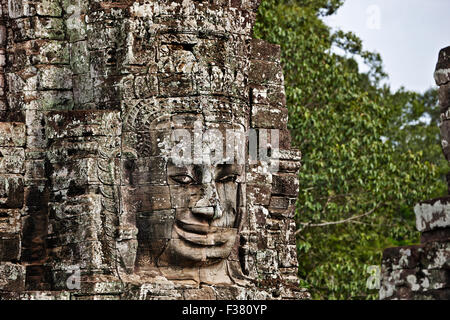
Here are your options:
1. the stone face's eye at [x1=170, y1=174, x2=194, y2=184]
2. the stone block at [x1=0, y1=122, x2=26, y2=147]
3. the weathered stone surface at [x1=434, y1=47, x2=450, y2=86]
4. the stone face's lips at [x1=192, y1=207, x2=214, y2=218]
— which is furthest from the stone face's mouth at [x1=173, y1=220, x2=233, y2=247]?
the weathered stone surface at [x1=434, y1=47, x2=450, y2=86]

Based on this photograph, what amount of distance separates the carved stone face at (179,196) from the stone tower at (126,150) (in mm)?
13

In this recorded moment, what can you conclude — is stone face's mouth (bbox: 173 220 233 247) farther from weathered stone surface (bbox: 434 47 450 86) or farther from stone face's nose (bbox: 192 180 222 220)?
weathered stone surface (bbox: 434 47 450 86)

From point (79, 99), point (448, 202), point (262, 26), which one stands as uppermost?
point (262, 26)

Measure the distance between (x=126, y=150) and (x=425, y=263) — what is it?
374 centimetres

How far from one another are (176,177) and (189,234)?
2.03 feet

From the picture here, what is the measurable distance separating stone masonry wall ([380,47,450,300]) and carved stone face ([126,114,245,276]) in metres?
2.53

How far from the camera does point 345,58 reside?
30953 millimetres

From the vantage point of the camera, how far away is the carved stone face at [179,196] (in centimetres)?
1458

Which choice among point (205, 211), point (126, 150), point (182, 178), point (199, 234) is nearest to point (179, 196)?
point (182, 178)

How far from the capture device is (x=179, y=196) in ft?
47.9

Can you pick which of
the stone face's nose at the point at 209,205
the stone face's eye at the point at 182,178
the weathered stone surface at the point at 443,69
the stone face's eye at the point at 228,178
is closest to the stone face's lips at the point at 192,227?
the stone face's nose at the point at 209,205
